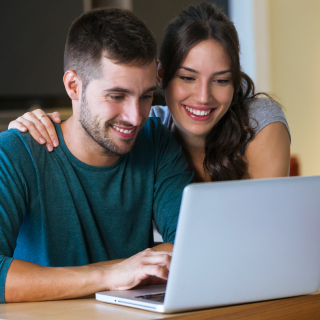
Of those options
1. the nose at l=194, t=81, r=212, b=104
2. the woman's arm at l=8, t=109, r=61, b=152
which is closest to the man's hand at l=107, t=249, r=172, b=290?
the woman's arm at l=8, t=109, r=61, b=152

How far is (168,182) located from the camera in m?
1.42

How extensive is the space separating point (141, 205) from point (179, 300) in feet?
2.19

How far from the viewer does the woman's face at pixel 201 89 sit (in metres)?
1.47

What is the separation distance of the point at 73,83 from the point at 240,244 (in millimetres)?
759

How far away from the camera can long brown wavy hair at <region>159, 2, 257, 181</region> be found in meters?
1.50

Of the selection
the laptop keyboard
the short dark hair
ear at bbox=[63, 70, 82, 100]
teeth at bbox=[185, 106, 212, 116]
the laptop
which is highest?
the short dark hair

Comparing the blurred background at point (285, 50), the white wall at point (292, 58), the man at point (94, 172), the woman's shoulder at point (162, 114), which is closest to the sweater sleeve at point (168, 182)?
the man at point (94, 172)

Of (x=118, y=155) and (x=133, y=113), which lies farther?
(x=118, y=155)

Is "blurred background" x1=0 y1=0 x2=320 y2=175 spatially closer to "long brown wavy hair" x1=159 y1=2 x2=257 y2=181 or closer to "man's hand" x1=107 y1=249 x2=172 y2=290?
"long brown wavy hair" x1=159 y1=2 x2=257 y2=181

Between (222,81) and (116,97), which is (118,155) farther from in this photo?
(222,81)

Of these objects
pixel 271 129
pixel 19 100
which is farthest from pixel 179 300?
pixel 19 100

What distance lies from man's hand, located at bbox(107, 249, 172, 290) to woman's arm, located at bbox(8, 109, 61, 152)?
469 mm

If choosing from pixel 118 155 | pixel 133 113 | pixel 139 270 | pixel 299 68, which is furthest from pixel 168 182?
pixel 299 68

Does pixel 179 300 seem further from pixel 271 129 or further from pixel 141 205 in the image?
pixel 271 129
